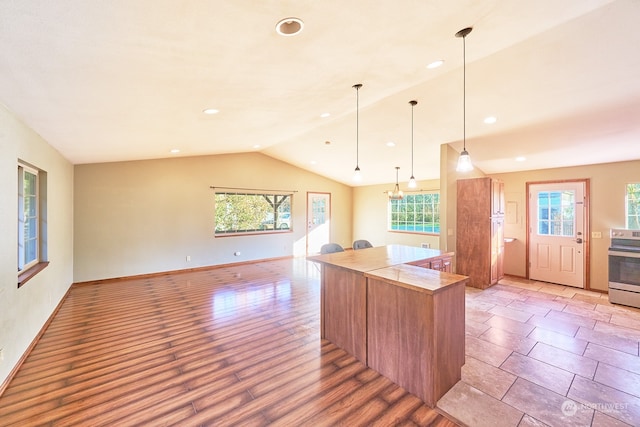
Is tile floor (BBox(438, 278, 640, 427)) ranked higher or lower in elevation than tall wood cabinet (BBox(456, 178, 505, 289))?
lower

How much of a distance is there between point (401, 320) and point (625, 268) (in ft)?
14.1

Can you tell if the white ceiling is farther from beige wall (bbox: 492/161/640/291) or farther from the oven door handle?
the oven door handle

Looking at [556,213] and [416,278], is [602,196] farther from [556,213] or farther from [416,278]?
[416,278]

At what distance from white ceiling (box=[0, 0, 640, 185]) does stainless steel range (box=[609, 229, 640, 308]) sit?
1303 mm

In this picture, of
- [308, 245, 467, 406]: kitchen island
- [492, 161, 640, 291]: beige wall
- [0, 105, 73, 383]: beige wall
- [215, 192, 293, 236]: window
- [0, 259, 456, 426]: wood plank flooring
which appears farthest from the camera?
[215, 192, 293, 236]: window

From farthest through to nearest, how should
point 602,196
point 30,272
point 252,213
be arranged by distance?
point 252,213 < point 602,196 < point 30,272

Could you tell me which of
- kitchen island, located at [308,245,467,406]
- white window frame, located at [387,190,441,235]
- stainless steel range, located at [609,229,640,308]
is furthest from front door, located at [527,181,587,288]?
kitchen island, located at [308,245,467,406]

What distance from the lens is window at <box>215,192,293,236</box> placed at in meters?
6.98

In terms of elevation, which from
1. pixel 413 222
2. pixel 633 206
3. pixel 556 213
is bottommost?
pixel 413 222

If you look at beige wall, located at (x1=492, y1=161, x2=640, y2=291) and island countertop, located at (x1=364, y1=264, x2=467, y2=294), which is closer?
island countertop, located at (x1=364, y1=264, x2=467, y2=294)

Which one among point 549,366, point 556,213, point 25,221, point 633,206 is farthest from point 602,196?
point 25,221

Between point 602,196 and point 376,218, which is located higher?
point 602,196

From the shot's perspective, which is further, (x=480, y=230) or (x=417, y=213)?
(x=417, y=213)

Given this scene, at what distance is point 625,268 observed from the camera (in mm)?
4176
